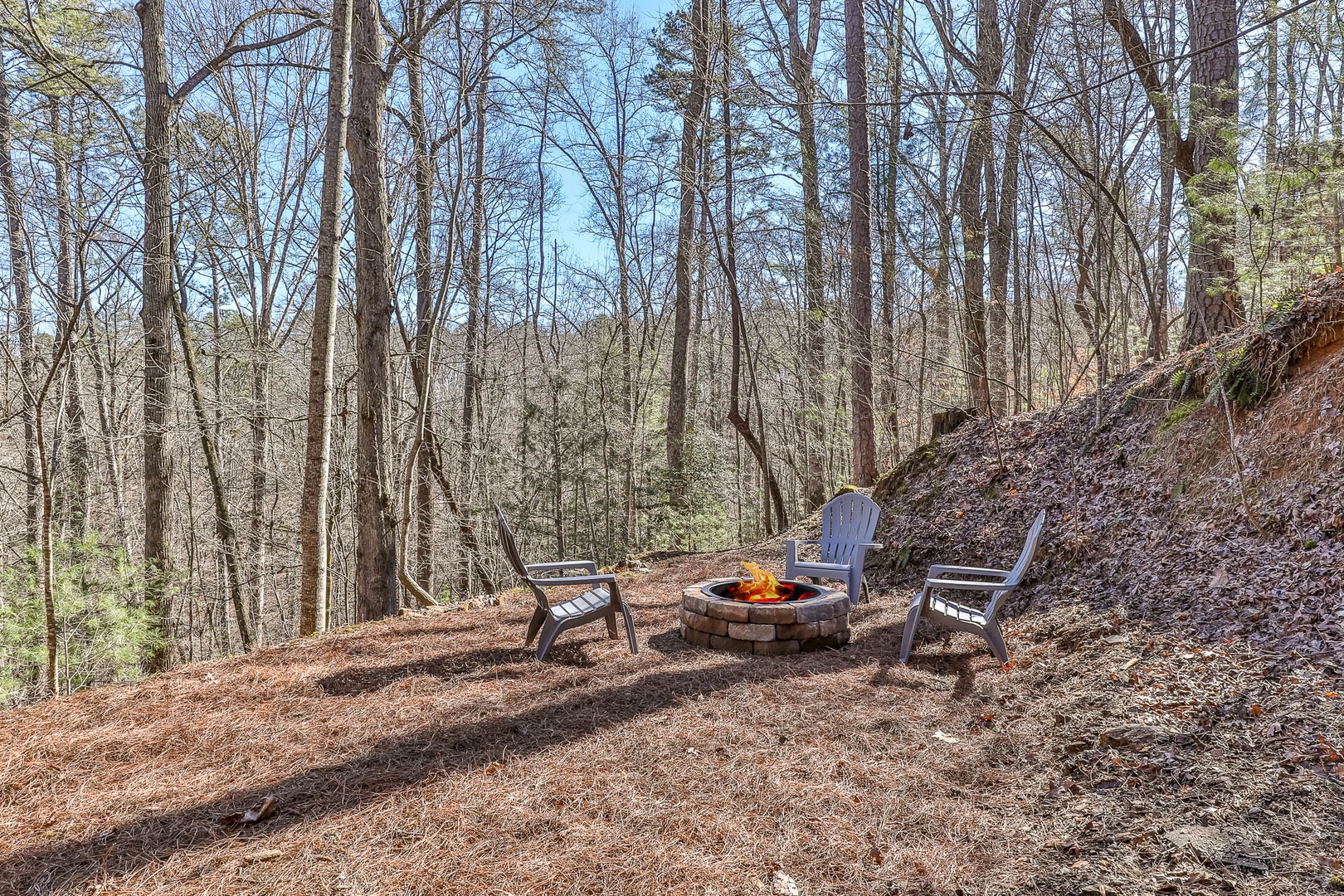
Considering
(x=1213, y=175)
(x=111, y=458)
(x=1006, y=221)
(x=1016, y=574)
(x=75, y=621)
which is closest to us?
(x=1016, y=574)

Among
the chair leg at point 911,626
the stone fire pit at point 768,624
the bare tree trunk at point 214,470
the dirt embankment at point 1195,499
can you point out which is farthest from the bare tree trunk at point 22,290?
the dirt embankment at point 1195,499

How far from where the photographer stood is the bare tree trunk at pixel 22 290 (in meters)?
4.93

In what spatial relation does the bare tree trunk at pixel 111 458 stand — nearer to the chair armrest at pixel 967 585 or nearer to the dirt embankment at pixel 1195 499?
the chair armrest at pixel 967 585

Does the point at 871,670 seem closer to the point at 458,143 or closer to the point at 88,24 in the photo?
the point at 458,143

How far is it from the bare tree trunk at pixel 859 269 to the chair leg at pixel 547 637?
216 inches

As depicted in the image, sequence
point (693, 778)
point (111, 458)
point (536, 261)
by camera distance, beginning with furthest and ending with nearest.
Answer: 1. point (536, 261)
2. point (111, 458)
3. point (693, 778)

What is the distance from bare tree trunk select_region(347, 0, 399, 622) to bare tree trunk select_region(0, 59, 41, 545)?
6.97ft

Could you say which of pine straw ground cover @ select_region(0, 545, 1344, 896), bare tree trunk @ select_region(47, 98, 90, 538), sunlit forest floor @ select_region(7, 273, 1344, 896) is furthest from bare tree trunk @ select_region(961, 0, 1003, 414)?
bare tree trunk @ select_region(47, 98, 90, 538)

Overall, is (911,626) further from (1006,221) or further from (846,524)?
(1006,221)

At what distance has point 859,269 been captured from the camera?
848 cm

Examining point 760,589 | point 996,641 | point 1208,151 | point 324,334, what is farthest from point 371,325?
point 1208,151

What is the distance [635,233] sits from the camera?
12961 mm

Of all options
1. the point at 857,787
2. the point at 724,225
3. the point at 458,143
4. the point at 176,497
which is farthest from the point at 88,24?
the point at 857,787

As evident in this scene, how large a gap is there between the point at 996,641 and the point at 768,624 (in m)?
1.33
